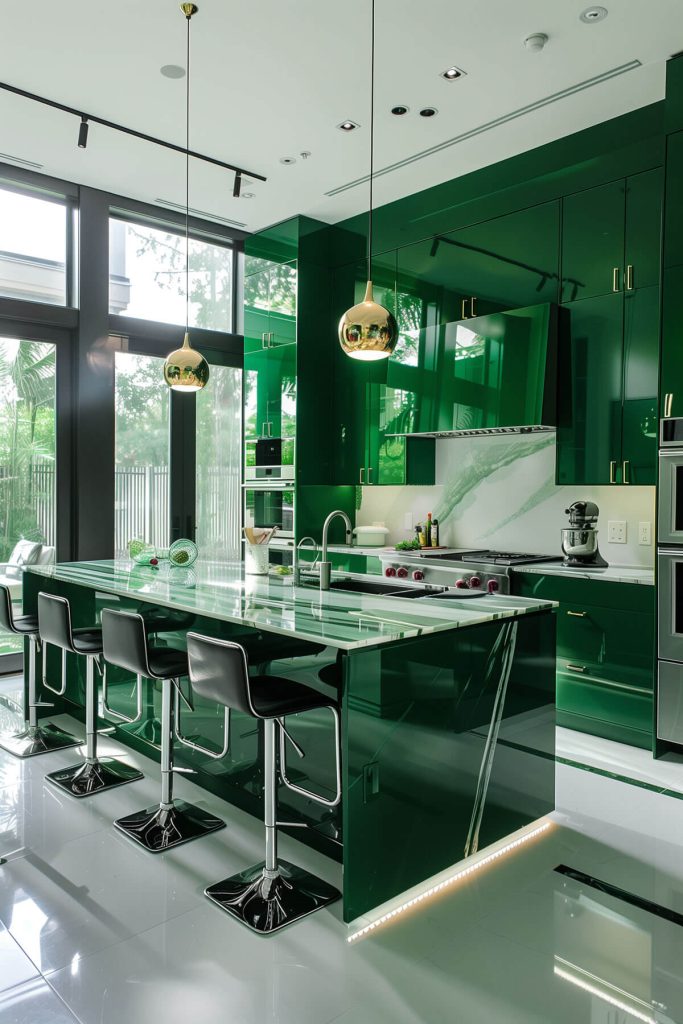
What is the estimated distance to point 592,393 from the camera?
416 cm

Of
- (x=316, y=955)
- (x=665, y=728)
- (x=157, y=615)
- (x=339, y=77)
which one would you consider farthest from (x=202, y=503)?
(x=316, y=955)

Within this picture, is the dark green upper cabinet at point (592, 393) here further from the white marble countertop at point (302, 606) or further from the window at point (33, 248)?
the window at point (33, 248)

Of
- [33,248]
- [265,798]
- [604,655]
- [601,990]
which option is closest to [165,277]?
[33,248]

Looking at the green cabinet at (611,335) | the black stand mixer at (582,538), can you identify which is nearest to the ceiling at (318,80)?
the green cabinet at (611,335)

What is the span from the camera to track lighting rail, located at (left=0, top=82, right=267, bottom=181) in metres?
3.96

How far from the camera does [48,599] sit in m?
3.37

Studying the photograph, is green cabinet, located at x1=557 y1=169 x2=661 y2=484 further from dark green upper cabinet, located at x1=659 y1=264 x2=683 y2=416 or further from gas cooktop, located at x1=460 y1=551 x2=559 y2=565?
gas cooktop, located at x1=460 y1=551 x2=559 y2=565

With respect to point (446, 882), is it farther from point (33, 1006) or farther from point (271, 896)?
point (33, 1006)

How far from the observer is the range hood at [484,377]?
426 centimetres

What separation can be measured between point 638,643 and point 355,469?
8.46 feet

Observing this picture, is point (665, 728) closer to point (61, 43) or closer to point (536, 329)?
point (536, 329)

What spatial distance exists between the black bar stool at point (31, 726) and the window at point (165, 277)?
8.78 ft

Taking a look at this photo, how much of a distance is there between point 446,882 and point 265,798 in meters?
0.67

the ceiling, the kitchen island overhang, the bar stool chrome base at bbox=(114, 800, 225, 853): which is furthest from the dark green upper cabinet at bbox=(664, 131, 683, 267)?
the bar stool chrome base at bbox=(114, 800, 225, 853)
